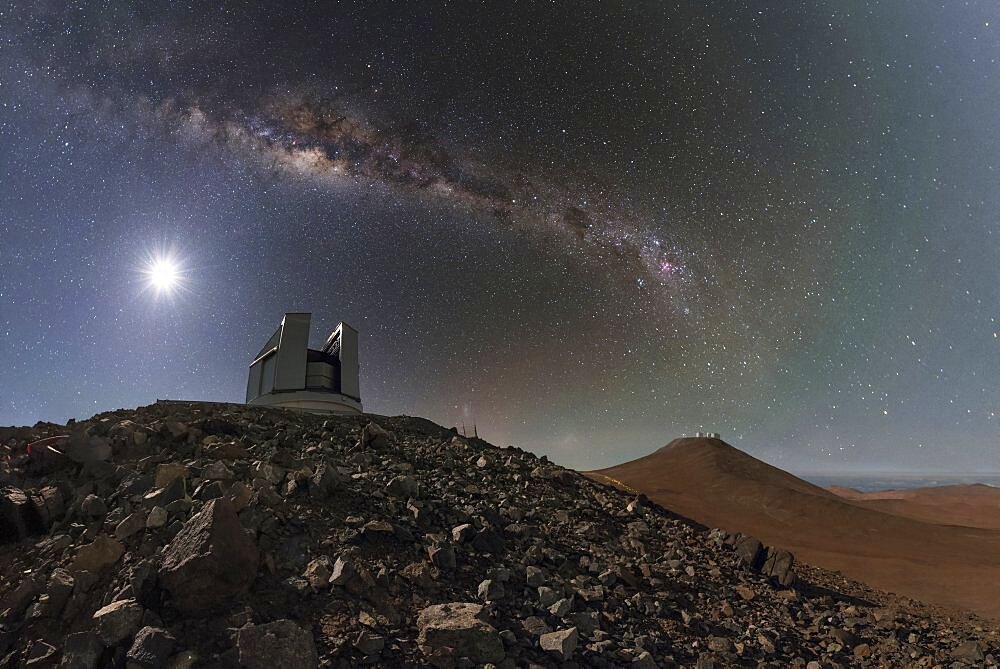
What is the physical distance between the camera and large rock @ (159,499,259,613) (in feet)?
17.4

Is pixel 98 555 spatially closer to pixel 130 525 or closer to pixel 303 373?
pixel 130 525

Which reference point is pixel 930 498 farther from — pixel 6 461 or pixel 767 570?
pixel 6 461

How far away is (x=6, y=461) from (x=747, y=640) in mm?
12761

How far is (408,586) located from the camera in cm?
626

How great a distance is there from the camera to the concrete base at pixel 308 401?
68.3ft

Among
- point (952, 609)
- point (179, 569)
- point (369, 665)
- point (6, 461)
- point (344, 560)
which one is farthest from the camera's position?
point (952, 609)

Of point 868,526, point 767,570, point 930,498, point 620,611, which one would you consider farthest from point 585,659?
point 930,498

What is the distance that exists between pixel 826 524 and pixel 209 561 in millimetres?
25227

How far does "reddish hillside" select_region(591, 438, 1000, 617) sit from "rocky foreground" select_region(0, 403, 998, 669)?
3.82m

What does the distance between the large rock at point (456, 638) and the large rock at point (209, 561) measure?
2.20 m

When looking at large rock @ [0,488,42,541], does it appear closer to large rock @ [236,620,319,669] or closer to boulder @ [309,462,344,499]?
boulder @ [309,462,344,499]

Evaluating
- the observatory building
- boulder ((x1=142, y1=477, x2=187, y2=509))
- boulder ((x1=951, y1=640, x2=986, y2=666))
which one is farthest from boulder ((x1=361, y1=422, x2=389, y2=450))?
boulder ((x1=951, y1=640, x2=986, y2=666))

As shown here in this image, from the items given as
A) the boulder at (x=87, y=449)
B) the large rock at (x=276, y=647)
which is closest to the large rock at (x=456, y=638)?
the large rock at (x=276, y=647)

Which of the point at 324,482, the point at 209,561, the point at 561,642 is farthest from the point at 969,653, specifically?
the point at 209,561
